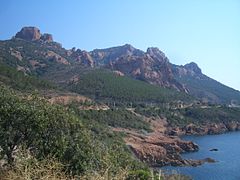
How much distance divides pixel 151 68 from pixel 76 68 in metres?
37.7

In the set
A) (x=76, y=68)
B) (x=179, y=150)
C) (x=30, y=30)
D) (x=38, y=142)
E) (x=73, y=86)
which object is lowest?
(x=179, y=150)

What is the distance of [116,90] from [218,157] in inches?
1935

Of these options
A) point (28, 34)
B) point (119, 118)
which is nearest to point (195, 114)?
point (119, 118)

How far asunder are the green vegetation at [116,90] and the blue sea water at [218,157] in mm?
24021

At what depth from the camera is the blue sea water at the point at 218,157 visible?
57062mm

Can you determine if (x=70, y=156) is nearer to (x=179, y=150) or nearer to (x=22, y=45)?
(x=179, y=150)

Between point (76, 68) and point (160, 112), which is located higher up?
point (76, 68)

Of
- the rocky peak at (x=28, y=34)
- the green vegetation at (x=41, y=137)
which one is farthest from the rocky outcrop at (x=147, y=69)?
the green vegetation at (x=41, y=137)

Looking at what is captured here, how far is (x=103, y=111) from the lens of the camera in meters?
87.9

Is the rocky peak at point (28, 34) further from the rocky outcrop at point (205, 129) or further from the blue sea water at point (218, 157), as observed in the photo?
the blue sea water at point (218, 157)

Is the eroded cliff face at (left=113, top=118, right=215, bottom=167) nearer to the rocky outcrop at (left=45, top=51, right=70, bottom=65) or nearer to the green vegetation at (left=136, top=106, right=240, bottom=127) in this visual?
the green vegetation at (left=136, top=106, right=240, bottom=127)

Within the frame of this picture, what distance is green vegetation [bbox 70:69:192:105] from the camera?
11224cm

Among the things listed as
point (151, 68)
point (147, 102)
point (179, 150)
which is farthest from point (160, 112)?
point (151, 68)

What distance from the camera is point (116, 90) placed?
117000 mm
